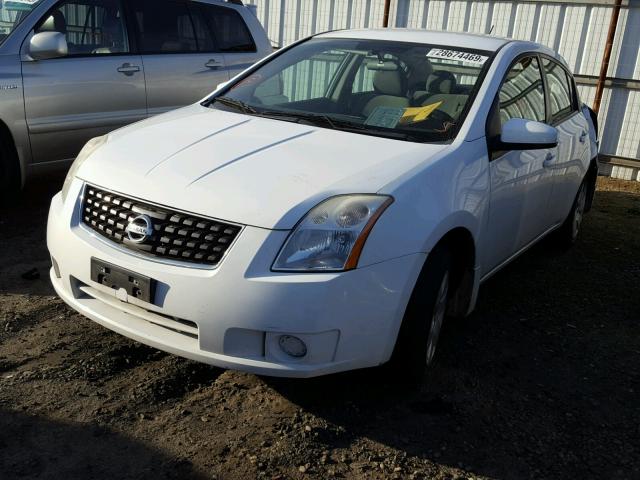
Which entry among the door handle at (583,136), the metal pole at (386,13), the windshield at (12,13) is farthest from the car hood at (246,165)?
the metal pole at (386,13)

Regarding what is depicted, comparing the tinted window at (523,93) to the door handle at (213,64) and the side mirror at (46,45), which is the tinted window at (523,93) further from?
the side mirror at (46,45)

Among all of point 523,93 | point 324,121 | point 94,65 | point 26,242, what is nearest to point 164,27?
point 94,65

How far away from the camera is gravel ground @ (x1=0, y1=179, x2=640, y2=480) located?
2.72m

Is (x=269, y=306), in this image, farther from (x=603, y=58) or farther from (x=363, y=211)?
(x=603, y=58)

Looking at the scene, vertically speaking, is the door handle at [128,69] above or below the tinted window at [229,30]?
below

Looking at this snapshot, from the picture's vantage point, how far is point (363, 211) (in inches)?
110

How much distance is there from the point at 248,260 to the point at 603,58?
7.29m

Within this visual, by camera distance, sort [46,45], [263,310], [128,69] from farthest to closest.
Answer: [128,69], [46,45], [263,310]

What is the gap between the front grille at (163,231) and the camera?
274cm

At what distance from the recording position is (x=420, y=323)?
9.79ft

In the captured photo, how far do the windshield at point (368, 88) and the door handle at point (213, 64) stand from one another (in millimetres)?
1975

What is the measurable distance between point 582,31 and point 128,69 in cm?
575

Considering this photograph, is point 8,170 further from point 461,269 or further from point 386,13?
point 386,13

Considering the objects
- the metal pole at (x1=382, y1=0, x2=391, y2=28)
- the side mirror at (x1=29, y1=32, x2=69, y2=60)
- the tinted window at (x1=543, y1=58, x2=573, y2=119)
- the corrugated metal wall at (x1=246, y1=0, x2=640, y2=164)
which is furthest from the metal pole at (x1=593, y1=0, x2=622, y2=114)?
the side mirror at (x1=29, y1=32, x2=69, y2=60)
